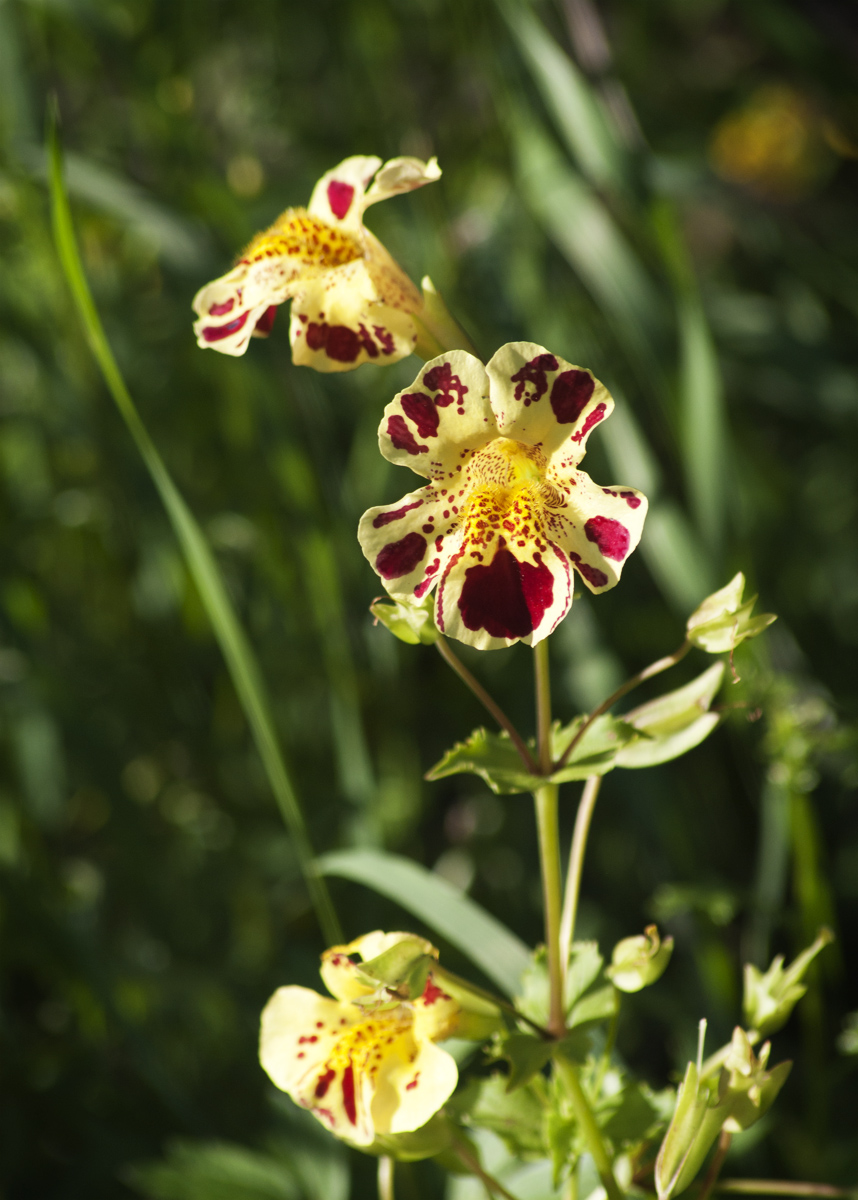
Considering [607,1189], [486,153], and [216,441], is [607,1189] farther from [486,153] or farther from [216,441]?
[486,153]

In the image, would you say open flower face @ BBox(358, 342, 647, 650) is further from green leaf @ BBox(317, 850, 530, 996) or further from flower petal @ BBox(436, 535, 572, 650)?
green leaf @ BBox(317, 850, 530, 996)

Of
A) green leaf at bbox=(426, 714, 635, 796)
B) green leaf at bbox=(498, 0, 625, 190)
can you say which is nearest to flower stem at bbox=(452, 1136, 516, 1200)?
green leaf at bbox=(426, 714, 635, 796)

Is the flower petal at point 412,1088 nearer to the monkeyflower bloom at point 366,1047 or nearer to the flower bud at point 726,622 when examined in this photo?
the monkeyflower bloom at point 366,1047

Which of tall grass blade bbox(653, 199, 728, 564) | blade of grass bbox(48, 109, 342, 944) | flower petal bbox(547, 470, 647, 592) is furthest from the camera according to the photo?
tall grass blade bbox(653, 199, 728, 564)

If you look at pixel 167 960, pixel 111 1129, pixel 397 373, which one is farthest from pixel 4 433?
pixel 111 1129

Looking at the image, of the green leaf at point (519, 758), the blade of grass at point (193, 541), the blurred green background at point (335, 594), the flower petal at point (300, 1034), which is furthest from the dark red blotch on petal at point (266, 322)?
the blurred green background at point (335, 594)

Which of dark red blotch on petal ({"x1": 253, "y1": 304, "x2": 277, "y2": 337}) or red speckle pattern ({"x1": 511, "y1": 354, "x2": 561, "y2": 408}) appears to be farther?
dark red blotch on petal ({"x1": 253, "y1": 304, "x2": 277, "y2": 337})

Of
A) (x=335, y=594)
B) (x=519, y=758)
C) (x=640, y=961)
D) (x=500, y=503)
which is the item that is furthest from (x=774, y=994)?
(x=335, y=594)
